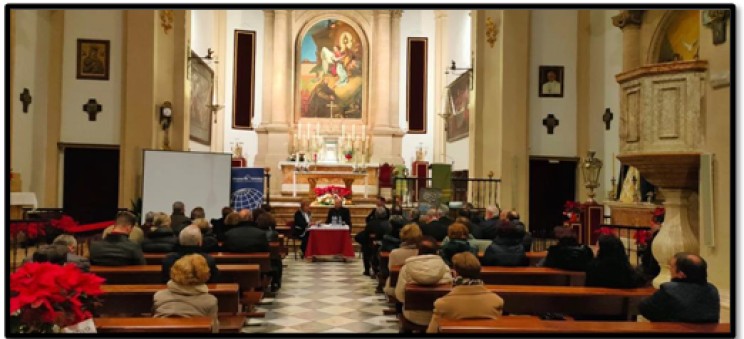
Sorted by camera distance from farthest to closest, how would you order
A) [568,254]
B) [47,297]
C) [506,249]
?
1. [506,249]
2. [568,254]
3. [47,297]

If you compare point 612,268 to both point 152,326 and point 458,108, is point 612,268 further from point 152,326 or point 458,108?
point 458,108

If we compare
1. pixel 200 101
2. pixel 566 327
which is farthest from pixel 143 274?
pixel 200 101

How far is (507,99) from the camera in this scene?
15.3 m

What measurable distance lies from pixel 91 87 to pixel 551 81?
9760mm

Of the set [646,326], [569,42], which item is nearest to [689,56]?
[569,42]

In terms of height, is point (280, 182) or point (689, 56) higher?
point (689, 56)

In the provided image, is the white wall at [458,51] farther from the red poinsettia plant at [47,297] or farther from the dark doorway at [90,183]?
the red poinsettia plant at [47,297]

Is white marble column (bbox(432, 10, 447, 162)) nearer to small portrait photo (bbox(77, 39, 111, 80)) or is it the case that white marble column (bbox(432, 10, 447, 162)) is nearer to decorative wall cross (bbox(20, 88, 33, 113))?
small portrait photo (bbox(77, 39, 111, 80))

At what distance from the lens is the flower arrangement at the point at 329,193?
18047 mm

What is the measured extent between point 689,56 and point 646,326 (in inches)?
340

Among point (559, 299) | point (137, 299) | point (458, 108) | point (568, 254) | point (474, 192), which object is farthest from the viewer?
point (458, 108)

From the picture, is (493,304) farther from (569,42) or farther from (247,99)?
(247,99)

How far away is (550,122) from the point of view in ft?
50.9

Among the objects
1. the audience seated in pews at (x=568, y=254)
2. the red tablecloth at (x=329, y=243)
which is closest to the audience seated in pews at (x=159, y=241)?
the audience seated in pews at (x=568, y=254)
